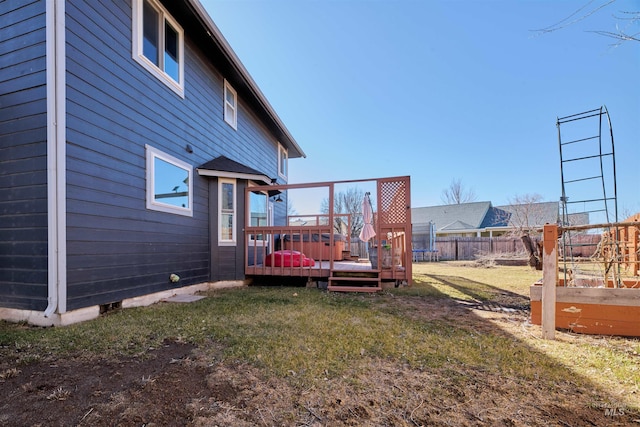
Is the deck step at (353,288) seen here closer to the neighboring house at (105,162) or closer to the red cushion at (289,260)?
the red cushion at (289,260)

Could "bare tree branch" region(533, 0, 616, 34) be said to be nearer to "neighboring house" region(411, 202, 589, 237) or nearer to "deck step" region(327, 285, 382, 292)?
"deck step" region(327, 285, 382, 292)

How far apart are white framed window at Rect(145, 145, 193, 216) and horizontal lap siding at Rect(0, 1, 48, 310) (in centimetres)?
136

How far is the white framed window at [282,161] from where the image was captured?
460 inches

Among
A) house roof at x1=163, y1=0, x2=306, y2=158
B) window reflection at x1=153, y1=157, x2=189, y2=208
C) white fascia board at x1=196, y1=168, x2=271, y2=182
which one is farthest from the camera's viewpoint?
white fascia board at x1=196, y1=168, x2=271, y2=182

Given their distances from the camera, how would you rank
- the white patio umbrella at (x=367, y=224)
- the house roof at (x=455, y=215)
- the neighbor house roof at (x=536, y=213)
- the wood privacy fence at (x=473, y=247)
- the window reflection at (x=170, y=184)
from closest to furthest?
the window reflection at (x=170, y=184)
the white patio umbrella at (x=367, y=224)
the wood privacy fence at (x=473, y=247)
the neighbor house roof at (x=536, y=213)
the house roof at (x=455, y=215)

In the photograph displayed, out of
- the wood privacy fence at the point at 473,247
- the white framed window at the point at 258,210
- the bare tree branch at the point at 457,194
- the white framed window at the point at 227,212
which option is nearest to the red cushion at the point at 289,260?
the white framed window at the point at 258,210

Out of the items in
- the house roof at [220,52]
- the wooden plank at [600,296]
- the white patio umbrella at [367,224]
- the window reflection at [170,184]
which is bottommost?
the wooden plank at [600,296]

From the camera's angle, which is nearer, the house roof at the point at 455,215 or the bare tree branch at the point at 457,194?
the house roof at the point at 455,215

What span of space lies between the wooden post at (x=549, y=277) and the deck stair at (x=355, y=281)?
2901 mm

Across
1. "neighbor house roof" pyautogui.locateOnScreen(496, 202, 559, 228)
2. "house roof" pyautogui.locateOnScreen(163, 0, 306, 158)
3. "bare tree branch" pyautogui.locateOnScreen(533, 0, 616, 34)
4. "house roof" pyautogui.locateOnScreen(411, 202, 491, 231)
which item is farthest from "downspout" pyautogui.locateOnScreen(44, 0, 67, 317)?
"house roof" pyautogui.locateOnScreen(411, 202, 491, 231)

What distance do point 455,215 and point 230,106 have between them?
23589mm

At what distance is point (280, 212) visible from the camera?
10.8m

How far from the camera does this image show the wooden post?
300cm

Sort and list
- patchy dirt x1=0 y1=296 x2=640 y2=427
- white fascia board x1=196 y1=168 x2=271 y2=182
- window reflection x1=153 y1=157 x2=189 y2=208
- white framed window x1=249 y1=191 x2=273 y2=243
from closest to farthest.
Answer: patchy dirt x1=0 y1=296 x2=640 y2=427, window reflection x1=153 y1=157 x2=189 y2=208, white fascia board x1=196 y1=168 x2=271 y2=182, white framed window x1=249 y1=191 x2=273 y2=243
